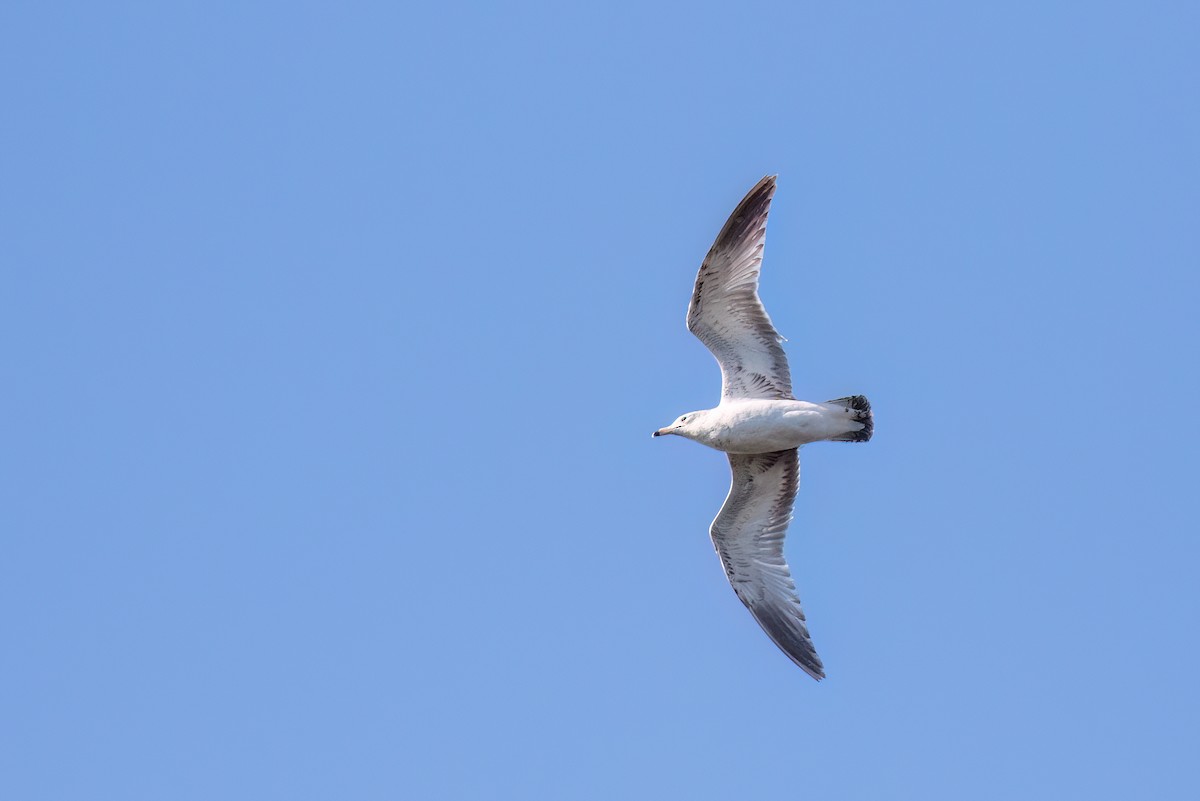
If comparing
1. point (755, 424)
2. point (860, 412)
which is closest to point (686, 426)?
point (755, 424)

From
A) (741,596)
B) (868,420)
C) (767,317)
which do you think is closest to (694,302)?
(767,317)

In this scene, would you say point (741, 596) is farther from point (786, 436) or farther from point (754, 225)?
point (754, 225)

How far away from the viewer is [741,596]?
21.6 m

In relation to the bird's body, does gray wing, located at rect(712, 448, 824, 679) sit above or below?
below

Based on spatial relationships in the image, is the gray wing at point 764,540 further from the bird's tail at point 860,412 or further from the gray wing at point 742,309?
the bird's tail at point 860,412

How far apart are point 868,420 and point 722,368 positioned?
193 centimetres

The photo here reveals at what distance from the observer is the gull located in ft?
65.9

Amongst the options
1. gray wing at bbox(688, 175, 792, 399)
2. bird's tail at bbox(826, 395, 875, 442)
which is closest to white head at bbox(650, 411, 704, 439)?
gray wing at bbox(688, 175, 792, 399)

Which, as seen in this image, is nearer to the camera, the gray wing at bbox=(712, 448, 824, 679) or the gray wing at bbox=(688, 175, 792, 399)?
the gray wing at bbox=(688, 175, 792, 399)

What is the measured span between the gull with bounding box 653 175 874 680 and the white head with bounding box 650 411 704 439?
0.01 meters

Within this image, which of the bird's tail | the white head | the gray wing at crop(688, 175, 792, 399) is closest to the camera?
the bird's tail

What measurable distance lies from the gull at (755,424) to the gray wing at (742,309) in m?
0.01

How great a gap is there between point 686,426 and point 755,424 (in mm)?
1196

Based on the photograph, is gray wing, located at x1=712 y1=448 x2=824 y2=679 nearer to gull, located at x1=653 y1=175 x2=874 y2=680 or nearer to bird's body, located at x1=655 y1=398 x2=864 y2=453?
gull, located at x1=653 y1=175 x2=874 y2=680
